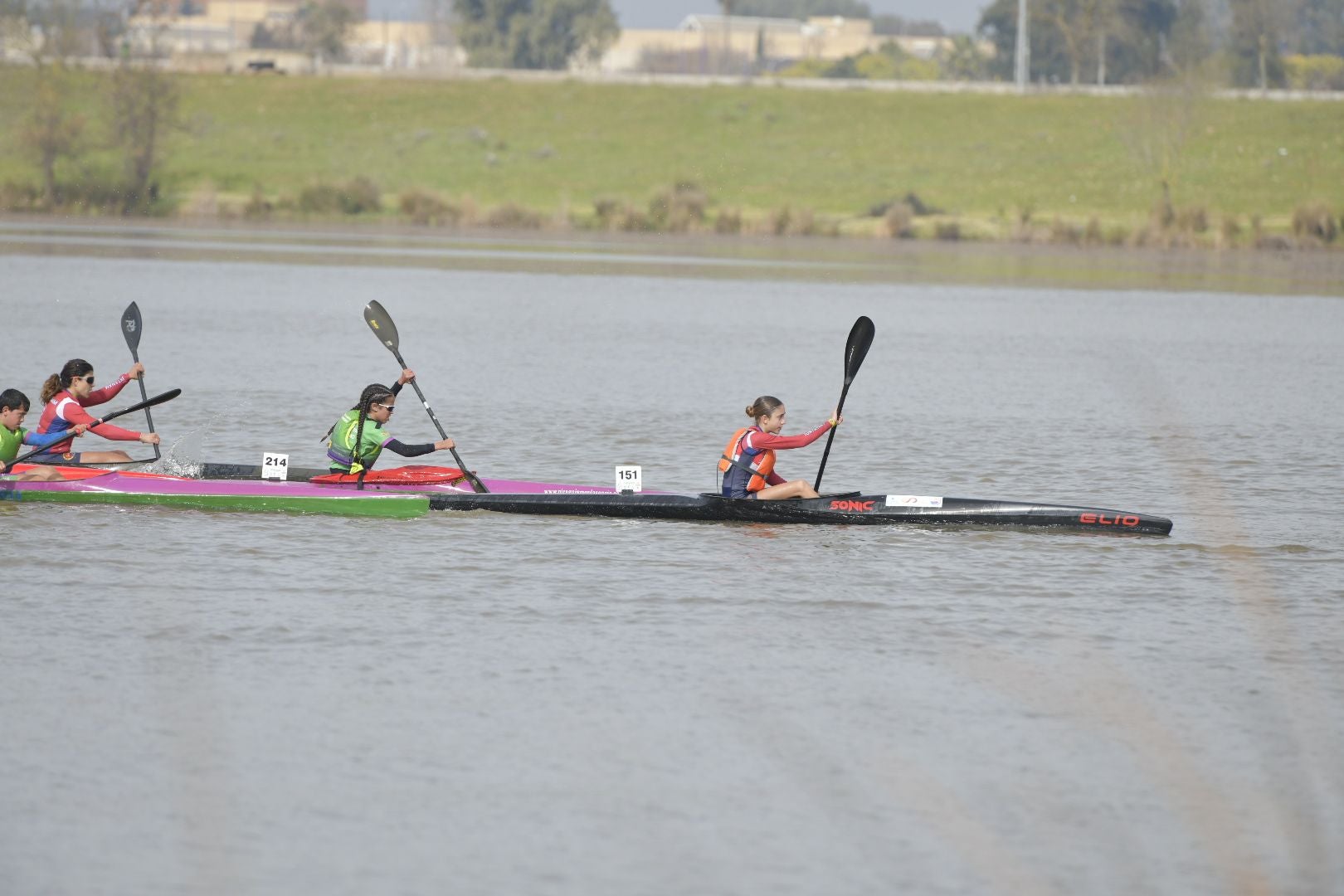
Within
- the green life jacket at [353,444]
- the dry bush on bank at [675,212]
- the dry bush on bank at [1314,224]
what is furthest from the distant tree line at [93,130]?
the green life jacket at [353,444]

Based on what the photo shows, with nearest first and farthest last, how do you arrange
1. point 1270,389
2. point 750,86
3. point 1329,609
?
point 1329,609
point 1270,389
point 750,86

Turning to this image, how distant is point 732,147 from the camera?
7169 centimetres

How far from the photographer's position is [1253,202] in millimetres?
61188

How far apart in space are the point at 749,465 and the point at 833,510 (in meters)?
0.70

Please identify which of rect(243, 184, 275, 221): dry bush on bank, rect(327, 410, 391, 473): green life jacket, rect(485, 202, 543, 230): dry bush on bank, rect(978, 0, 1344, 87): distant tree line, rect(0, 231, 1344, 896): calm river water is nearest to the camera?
rect(0, 231, 1344, 896): calm river water

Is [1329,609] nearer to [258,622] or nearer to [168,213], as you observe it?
[258,622]

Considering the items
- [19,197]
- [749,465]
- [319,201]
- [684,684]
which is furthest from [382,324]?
[19,197]

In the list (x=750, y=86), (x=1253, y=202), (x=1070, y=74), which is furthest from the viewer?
(x=1070, y=74)

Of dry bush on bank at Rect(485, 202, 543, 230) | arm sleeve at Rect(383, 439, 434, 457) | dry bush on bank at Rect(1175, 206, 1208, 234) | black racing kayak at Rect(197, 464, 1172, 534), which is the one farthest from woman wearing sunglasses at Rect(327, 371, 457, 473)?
dry bush on bank at Rect(1175, 206, 1208, 234)

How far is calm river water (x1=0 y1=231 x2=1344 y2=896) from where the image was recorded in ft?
24.4

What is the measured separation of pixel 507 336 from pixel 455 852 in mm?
22250

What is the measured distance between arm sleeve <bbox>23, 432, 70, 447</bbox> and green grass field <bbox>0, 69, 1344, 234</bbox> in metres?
42.4

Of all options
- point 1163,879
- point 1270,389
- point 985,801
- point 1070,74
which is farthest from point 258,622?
point 1070,74

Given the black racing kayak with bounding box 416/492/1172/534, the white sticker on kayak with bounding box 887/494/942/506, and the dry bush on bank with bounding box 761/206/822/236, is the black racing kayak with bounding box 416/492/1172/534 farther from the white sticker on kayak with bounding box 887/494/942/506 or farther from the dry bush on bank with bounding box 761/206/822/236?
the dry bush on bank with bounding box 761/206/822/236
